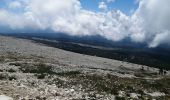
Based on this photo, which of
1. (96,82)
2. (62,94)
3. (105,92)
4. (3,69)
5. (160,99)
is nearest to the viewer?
(62,94)

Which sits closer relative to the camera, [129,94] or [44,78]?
[129,94]

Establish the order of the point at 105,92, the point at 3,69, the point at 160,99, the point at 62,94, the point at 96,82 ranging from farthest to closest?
1. the point at 3,69
2. the point at 96,82
3. the point at 160,99
4. the point at 105,92
5. the point at 62,94

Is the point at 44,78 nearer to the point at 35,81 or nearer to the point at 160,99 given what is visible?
the point at 35,81

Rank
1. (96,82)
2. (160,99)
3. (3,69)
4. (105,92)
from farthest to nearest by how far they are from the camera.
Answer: (3,69) < (96,82) < (160,99) < (105,92)

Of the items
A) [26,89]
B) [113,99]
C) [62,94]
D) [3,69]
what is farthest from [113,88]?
[3,69]

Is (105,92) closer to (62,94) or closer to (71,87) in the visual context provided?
(71,87)

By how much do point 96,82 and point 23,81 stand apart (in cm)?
1062

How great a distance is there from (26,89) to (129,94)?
1369cm

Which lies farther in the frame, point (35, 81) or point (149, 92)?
point (149, 92)

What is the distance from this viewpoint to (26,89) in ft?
113

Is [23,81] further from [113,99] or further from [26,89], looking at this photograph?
[113,99]

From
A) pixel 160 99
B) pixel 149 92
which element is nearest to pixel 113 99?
pixel 160 99

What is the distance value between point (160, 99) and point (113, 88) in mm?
6511

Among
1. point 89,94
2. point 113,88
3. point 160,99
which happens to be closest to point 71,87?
point 89,94
